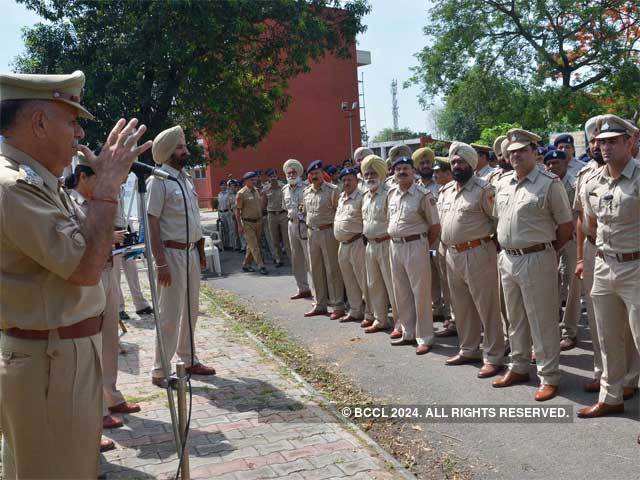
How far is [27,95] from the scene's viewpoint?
2305 millimetres

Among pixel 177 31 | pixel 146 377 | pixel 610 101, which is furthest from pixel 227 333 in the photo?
pixel 610 101

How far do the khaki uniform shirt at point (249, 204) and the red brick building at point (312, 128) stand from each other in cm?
1713

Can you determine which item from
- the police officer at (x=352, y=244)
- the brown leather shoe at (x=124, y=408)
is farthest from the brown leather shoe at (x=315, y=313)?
the brown leather shoe at (x=124, y=408)

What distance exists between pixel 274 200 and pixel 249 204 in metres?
0.80

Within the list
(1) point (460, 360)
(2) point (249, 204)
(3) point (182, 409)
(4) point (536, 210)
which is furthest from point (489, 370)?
(2) point (249, 204)

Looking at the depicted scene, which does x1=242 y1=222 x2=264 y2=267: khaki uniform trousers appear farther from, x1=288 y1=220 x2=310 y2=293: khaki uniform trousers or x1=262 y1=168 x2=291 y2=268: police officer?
x1=288 y1=220 x2=310 y2=293: khaki uniform trousers

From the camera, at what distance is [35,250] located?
85.0 inches

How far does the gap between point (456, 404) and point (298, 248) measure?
5.58 m

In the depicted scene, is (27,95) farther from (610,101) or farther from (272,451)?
(610,101)

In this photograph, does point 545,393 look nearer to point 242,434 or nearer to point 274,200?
point 242,434

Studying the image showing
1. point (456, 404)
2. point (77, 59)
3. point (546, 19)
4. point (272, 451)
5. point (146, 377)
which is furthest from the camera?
point (546, 19)

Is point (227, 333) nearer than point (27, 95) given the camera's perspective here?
No

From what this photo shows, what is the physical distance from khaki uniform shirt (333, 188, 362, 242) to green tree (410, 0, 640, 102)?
15.8 metres

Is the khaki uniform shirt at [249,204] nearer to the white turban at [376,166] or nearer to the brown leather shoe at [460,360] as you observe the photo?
the white turban at [376,166]
